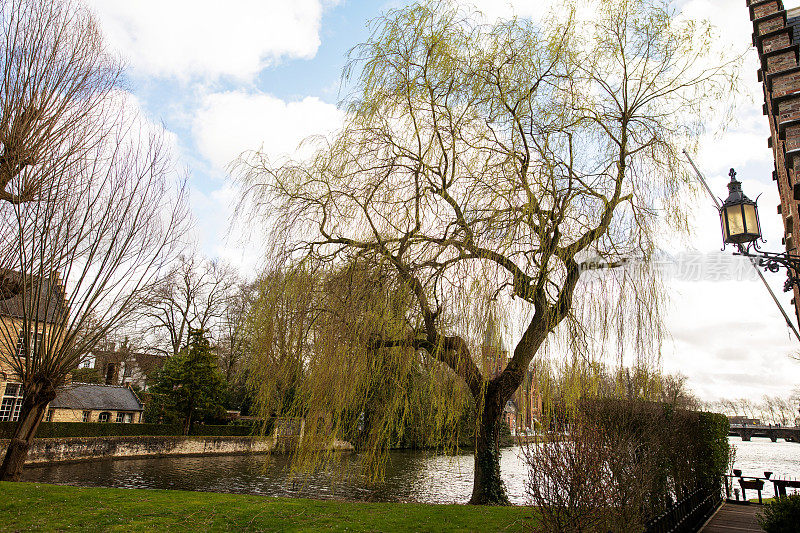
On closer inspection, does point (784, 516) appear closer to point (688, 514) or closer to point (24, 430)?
point (688, 514)

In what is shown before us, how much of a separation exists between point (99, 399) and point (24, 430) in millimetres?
20347

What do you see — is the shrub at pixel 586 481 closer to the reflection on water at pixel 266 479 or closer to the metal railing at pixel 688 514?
the metal railing at pixel 688 514

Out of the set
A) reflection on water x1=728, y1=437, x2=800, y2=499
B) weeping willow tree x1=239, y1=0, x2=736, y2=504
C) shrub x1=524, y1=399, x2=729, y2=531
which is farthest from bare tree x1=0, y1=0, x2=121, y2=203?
reflection on water x1=728, y1=437, x2=800, y2=499

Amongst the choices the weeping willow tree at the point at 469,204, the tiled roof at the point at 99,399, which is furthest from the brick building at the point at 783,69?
the tiled roof at the point at 99,399

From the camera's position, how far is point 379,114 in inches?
289

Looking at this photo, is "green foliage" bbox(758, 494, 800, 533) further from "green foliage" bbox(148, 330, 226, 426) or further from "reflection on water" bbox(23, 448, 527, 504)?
"green foliage" bbox(148, 330, 226, 426)

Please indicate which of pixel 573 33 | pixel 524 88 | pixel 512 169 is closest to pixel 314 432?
pixel 512 169

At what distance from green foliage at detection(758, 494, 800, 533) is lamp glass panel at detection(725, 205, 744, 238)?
8.83ft

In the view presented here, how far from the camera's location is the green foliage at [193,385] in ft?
80.2

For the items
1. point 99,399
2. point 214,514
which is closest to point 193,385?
point 99,399

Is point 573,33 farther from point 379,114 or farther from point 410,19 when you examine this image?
point 379,114

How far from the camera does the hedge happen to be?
19.4 metres

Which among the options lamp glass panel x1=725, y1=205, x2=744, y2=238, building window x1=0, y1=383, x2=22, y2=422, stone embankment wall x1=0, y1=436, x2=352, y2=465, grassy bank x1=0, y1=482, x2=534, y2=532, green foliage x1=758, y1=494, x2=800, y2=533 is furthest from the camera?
building window x1=0, y1=383, x2=22, y2=422

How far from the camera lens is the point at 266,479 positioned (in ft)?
50.7
